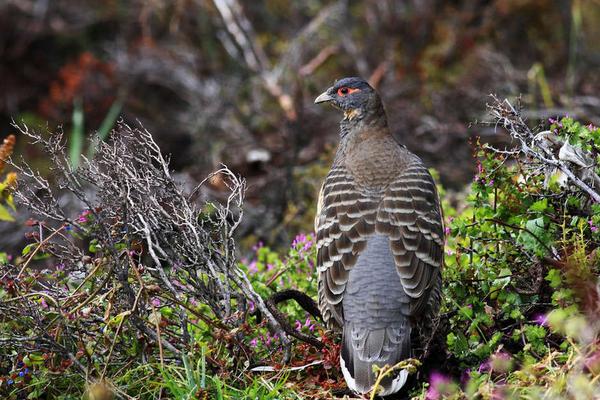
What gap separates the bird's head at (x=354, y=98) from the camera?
578 cm

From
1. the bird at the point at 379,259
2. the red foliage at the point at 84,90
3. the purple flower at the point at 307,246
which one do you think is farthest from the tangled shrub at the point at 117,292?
the red foliage at the point at 84,90

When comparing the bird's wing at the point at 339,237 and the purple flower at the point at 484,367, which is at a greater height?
the bird's wing at the point at 339,237

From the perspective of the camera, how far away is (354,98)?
5.87 metres

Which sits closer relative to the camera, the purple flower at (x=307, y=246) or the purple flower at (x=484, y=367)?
the purple flower at (x=484, y=367)

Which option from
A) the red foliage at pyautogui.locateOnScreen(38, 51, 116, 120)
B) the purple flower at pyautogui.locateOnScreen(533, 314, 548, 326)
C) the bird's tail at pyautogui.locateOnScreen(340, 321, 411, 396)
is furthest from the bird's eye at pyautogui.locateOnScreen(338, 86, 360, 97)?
the red foliage at pyautogui.locateOnScreen(38, 51, 116, 120)

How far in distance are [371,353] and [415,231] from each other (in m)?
0.78

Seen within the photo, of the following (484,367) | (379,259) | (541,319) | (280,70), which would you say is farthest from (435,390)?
(280,70)

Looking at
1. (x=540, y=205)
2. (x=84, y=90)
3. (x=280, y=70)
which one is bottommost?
(x=540, y=205)

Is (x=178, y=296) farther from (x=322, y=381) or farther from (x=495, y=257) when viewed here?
(x=495, y=257)

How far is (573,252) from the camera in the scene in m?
4.43

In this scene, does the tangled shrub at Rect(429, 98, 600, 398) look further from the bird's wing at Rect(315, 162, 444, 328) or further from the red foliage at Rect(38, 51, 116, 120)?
the red foliage at Rect(38, 51, 116, 120)

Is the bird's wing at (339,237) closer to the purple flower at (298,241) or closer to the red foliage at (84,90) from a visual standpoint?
the purple flower at (298,241)

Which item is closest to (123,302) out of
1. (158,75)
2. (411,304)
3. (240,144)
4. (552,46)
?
(411,304)

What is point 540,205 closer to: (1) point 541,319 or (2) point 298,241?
(1) point 541,319
